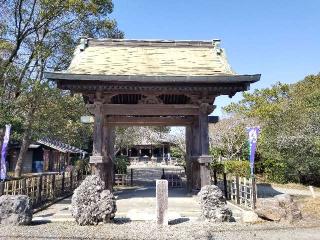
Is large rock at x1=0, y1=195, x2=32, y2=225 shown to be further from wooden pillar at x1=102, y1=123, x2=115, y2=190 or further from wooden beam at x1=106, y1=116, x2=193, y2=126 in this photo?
wooden beam at x1=106, y1=116, x2=193, y2=126

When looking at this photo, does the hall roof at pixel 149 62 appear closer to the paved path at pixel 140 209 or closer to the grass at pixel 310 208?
the paved path at pixel 140 209

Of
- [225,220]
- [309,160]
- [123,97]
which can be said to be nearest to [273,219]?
[225,220]

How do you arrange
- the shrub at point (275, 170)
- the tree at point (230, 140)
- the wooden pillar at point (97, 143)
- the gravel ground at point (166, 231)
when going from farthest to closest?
the tree at point (230, 140) → the shrub at point (275, 170) → the wooden pillar at point (97, 143) → the gravel ground at point (166, 231)

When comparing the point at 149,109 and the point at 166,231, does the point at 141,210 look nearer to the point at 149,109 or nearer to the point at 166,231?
the point at 166,231

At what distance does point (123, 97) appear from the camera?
49.9 feet

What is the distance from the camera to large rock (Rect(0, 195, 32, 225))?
29.1ft

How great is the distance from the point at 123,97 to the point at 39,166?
25.0m

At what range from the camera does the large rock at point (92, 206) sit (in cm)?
894

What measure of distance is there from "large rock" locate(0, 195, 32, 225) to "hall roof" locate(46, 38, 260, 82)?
165 inches

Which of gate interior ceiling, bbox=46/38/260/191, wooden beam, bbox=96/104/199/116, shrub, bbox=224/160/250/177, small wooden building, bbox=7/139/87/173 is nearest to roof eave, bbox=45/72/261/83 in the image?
gate interior ceiling, bbox=46/38/260/191

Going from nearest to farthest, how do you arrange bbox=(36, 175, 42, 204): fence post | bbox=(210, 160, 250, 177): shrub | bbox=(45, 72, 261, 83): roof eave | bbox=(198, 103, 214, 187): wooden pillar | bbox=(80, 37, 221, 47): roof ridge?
bbox=(45, 72, 261, 83): roof eave, bbox=(198, 103, 214, 187): wooden pillar, bbox=(36, 175, 42, 204): fence post, bbox=(80, 37, 221, 47): roof ridge, bbox=(210, 160, 250, 177): shrub

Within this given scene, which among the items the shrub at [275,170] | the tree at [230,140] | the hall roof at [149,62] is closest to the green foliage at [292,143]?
the shrub at [275,170]

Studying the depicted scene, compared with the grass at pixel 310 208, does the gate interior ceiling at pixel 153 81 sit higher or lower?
higher

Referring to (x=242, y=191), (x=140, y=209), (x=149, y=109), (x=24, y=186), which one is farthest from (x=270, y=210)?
(x=24, y=186)
